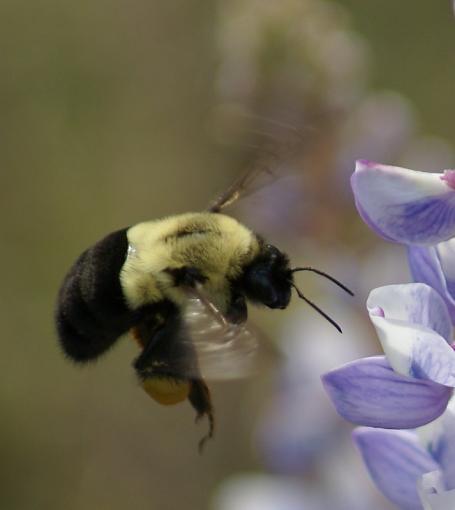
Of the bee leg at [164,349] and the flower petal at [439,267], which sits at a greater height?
the flower petal at [439,267]

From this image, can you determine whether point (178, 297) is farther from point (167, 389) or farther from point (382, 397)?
point (382, 397)

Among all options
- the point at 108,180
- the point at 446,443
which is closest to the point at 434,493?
the point at 446,443

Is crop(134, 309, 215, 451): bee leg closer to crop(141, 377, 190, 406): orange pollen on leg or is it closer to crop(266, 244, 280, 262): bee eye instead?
crop(141, 377, 190, 406): orange pollen on leg

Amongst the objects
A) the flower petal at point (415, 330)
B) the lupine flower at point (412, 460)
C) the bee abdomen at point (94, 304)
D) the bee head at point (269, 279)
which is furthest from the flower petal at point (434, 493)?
the bee abdomen at point (94, 304)

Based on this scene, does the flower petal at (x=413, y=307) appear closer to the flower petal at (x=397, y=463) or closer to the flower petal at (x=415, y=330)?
the flower petal at (x=415, y=330)

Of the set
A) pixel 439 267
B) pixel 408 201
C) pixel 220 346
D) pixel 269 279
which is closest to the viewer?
pixel 408 201
